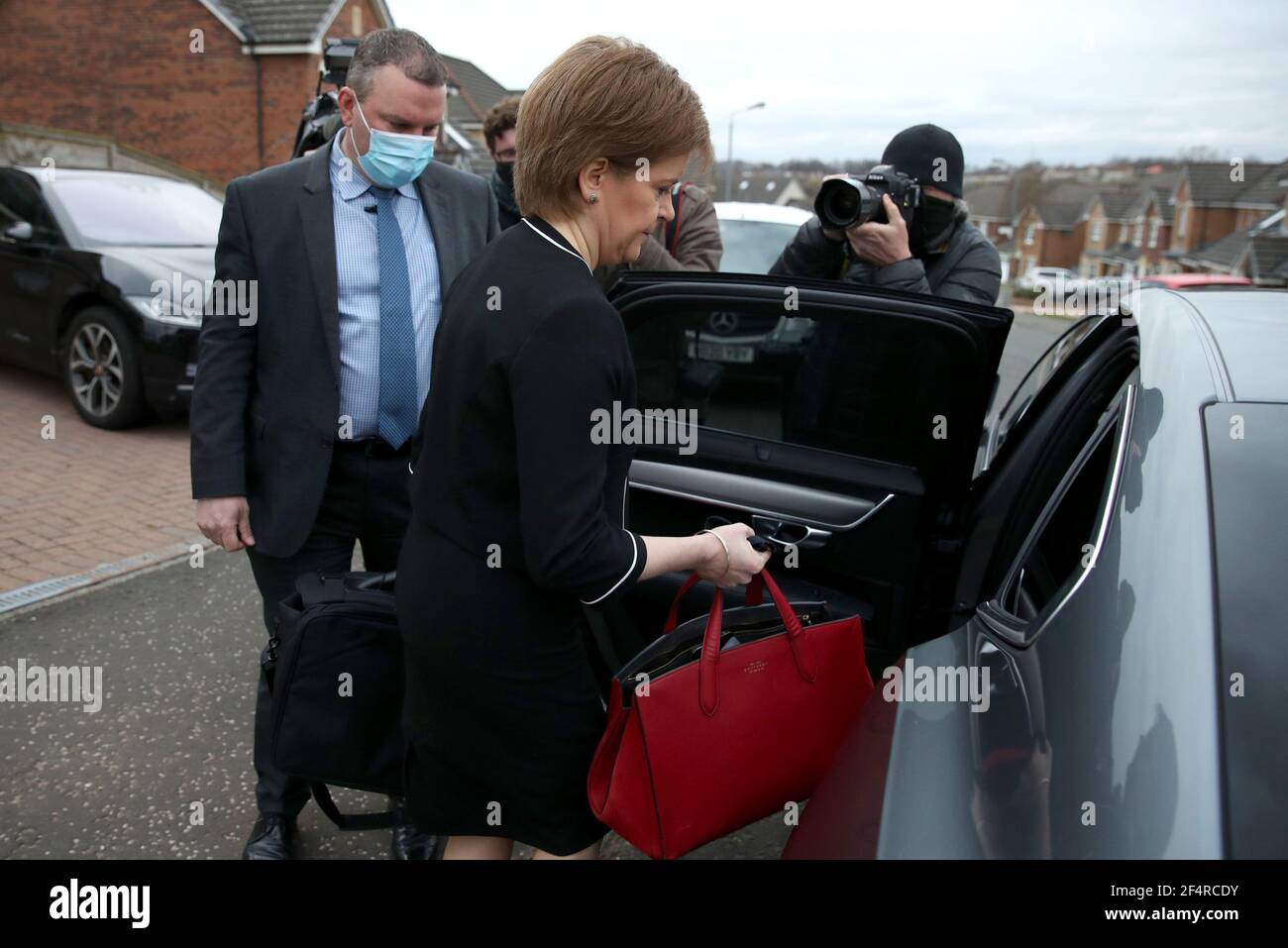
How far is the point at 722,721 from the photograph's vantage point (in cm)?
161

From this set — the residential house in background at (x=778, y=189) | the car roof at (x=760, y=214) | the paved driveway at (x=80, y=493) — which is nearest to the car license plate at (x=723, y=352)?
the paved driveway at (x=80, y=493)

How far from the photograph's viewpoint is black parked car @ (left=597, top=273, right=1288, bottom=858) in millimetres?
1128

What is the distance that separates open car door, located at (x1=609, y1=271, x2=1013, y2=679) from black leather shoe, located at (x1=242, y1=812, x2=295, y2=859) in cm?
98

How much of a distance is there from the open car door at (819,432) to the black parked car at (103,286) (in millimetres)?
4817

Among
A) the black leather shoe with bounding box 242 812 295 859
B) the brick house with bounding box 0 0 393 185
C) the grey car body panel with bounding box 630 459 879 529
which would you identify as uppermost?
the brick house with bounding box 0 0 393 185

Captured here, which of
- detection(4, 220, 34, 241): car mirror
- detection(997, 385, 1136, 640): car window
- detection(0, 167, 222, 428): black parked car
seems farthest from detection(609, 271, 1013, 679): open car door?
detection(4, 220, 34, 241): car mirror

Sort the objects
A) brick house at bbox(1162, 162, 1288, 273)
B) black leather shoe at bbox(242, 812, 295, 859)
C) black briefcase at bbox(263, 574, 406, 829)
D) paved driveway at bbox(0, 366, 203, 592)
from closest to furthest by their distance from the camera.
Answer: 1. black briefcase at bbox(263, 574, 406, 829)
2. black leather shoe at bbox(242, 812, 295, 859)
3. paved driveway at bbox(0, 366, 203, 592)
4. brick house at bbox(1162, 162, 1288, 273)

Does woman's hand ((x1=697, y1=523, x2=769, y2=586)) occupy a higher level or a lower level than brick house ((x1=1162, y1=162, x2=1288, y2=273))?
lower

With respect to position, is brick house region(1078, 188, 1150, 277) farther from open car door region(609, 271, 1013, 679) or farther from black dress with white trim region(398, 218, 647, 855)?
black dress with white trim region(398, 218, 647, 855)

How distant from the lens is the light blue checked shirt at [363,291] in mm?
2455
